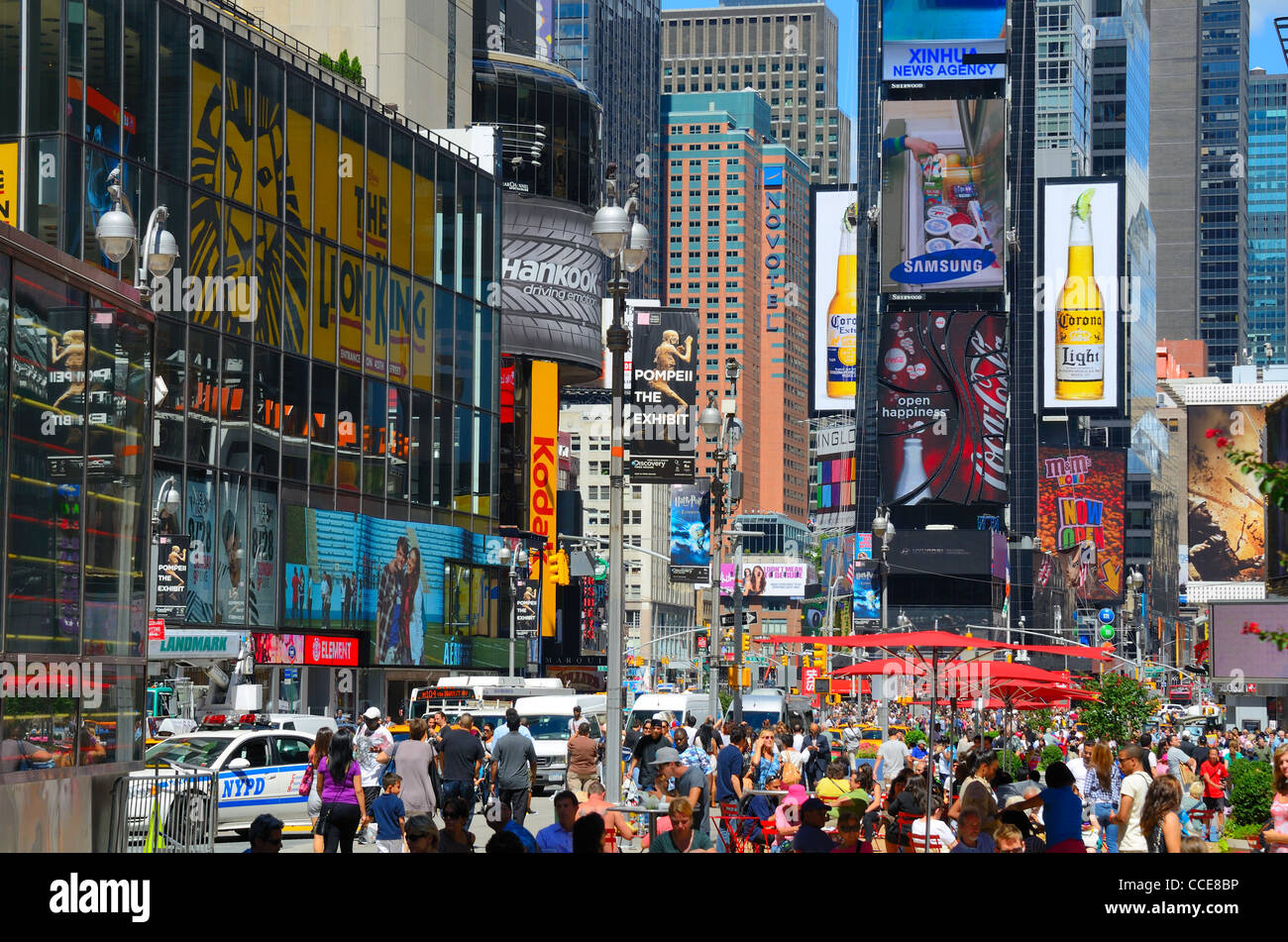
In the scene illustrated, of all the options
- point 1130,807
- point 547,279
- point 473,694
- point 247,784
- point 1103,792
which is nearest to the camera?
point 1130,807

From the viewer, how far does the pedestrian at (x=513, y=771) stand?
24.0 metres

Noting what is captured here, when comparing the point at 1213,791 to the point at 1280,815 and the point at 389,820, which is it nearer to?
the point at 1280,815

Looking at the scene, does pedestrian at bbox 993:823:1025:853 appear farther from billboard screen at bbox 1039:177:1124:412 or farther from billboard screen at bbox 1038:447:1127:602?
billboard screen at bbox 1038:447:1127:602

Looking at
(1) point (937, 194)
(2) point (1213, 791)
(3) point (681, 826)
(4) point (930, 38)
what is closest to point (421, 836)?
(3) point (681, 826)

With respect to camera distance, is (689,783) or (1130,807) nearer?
(1130,807)

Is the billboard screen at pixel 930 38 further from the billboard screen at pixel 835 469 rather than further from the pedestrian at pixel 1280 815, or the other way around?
the pedestrian at pixel 1280 815

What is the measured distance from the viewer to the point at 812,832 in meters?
14.6

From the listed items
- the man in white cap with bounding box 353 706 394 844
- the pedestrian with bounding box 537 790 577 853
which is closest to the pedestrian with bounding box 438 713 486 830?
the man in white cap with bounding box 353 706 394 844

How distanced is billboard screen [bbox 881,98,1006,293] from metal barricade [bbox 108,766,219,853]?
125375 mm

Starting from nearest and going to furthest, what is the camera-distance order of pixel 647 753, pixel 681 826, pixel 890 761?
pixel 681 826, pixel 647 753, pixel 890 761

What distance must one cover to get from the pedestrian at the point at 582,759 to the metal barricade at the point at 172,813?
31.5 ft

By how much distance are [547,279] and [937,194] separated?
161 ft

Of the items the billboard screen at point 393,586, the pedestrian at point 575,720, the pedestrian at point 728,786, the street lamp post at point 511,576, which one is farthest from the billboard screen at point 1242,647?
the pedestrian at point 728,786
